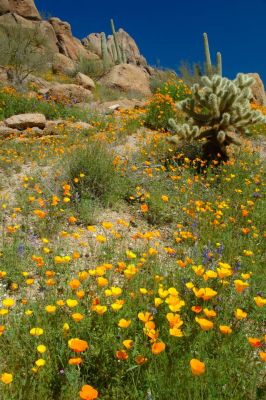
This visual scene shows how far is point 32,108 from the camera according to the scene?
40.8ft

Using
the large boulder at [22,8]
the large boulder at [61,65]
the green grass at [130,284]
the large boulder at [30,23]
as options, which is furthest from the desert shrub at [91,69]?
the green grass at [130,284]

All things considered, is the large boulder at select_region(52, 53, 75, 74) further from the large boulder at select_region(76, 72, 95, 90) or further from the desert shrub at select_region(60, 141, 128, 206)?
the desert shrub at select_region(60, 141, 128, 206)

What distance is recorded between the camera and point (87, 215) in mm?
4957

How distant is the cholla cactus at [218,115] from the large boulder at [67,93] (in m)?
7.79

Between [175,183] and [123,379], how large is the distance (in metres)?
4.14

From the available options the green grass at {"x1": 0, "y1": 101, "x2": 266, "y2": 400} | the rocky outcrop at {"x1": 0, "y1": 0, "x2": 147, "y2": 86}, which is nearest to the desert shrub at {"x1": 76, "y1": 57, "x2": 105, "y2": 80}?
the rocky outcrop at {"x1": 0, "y1": 0, "x2": 147, "y2": 86}

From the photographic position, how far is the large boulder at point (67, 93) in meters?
14.6

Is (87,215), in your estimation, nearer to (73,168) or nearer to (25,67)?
(73,168)

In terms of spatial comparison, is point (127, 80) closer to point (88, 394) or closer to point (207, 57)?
point (207, 57)

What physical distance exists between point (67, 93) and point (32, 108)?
303 centimetres

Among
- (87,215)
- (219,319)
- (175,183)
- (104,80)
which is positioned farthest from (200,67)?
(219,319)

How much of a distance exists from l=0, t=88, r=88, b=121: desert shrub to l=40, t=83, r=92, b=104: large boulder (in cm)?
155

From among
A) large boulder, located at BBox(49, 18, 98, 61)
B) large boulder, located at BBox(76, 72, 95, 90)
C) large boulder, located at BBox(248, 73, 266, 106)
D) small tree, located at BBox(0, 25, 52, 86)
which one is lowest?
large boulder, located at BBox(248, 73, 266, 106)

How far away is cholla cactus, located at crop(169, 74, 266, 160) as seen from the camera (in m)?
7.22
